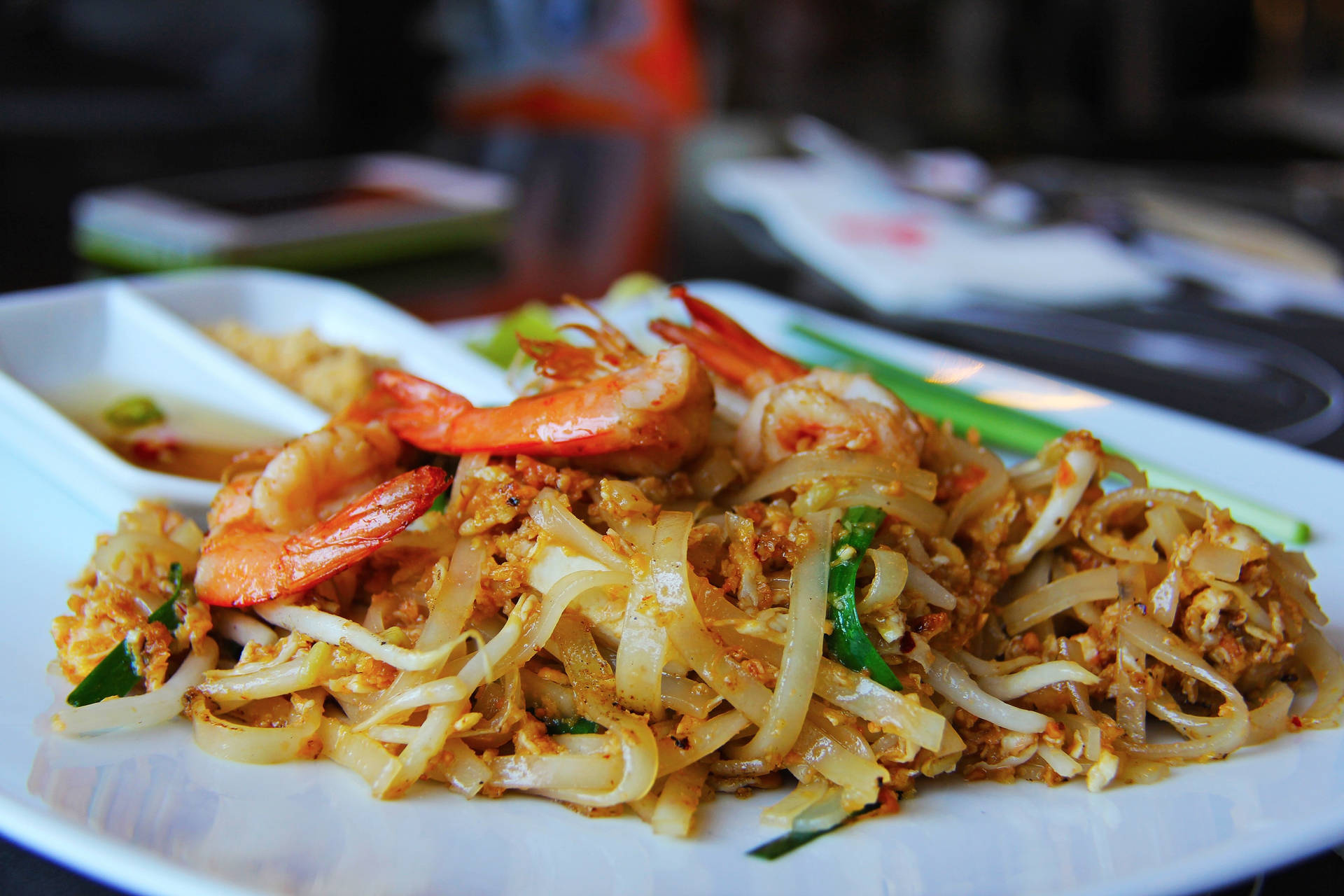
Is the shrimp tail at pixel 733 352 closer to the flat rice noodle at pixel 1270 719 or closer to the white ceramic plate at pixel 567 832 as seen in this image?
the white ceramic plate at pixel 567 832

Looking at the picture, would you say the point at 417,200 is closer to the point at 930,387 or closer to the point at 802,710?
the point at 930,387

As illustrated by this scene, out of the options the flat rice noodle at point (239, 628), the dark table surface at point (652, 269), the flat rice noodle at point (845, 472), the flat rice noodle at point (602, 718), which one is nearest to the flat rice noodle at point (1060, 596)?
the flat rice noodle at point (845, 472)

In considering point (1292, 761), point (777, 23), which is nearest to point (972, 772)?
point (1292, 761)

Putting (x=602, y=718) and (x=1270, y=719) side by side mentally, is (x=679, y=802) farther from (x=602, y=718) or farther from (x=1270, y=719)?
(x=1270, y=719)

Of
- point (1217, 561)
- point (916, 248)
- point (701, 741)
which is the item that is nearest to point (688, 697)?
point (701, 741)

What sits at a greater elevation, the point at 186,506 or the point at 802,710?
the point at 802,710

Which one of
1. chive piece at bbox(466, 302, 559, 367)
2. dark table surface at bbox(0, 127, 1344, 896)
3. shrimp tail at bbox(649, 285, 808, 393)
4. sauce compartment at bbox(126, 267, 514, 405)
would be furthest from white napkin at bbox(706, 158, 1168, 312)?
shrimp tail at bbox(649, 285, 808, 393)

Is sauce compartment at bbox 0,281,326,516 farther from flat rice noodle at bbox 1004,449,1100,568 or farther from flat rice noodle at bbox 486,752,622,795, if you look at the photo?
flat rice noodle at bbox 1004,449,1100,568
